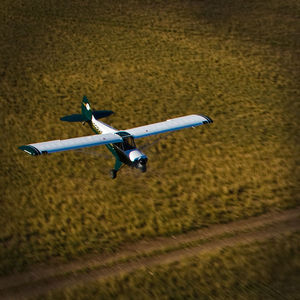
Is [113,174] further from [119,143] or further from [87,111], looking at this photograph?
[87,111]

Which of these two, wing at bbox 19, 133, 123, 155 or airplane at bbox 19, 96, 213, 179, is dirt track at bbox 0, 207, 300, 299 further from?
wing at bbox 19, 133, 123, 155

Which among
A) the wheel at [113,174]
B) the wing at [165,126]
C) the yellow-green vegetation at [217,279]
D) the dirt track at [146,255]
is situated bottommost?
the yellow-green vegetation at [217,279]

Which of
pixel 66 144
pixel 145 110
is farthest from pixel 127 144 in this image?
pixel 145 110

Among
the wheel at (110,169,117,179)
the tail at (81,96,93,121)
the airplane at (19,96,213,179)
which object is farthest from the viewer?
the tail at (81,96,93,121)

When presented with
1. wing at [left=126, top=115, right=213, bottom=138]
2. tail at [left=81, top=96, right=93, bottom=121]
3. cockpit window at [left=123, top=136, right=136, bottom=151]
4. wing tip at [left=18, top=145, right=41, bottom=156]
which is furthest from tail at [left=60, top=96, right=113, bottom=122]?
wing tip at [left=18, top=145, right=41, bottom=156]

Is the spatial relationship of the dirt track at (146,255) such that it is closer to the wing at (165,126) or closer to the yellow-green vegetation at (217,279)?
the yellow-green vegetation at (217,279)

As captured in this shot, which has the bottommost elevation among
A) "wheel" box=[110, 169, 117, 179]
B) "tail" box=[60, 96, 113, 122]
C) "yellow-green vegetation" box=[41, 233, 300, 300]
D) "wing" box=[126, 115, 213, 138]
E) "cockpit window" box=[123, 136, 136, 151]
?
"yellow-green vegetation" box=[41, 233, 300, 300]

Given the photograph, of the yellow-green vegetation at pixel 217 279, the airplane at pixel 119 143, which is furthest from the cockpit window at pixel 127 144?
Answer: the yellow-green vegetation at pixel 217 279
